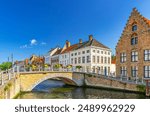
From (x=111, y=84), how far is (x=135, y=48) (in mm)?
3824

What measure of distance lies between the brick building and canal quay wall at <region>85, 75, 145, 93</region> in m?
1.25

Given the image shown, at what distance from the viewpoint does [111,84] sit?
1788 centimetres

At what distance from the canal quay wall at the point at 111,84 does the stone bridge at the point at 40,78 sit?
3.16 feet

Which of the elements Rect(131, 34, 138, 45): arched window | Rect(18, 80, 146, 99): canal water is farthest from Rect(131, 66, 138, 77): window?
Rect(18, 80, 146, 99): canal water

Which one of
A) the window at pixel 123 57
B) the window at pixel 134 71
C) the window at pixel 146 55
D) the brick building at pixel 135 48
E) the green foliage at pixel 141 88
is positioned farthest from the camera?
the window at pixel 123 57

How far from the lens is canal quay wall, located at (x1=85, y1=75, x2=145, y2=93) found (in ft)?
50.3

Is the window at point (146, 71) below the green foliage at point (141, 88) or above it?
above

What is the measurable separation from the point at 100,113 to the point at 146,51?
12.6 m

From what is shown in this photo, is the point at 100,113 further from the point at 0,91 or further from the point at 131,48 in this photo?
the point at 131,48

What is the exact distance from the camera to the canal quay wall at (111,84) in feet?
50.3

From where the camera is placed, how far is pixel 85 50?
26.4 meters

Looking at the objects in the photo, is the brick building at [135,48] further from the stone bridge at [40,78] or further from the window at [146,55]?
the stone bridge at [40,78]

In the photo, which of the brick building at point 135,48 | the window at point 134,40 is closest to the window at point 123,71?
the brick building at point 135,48

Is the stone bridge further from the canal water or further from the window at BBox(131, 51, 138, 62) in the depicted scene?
the window at BBox(131, 51, 138, 62)
